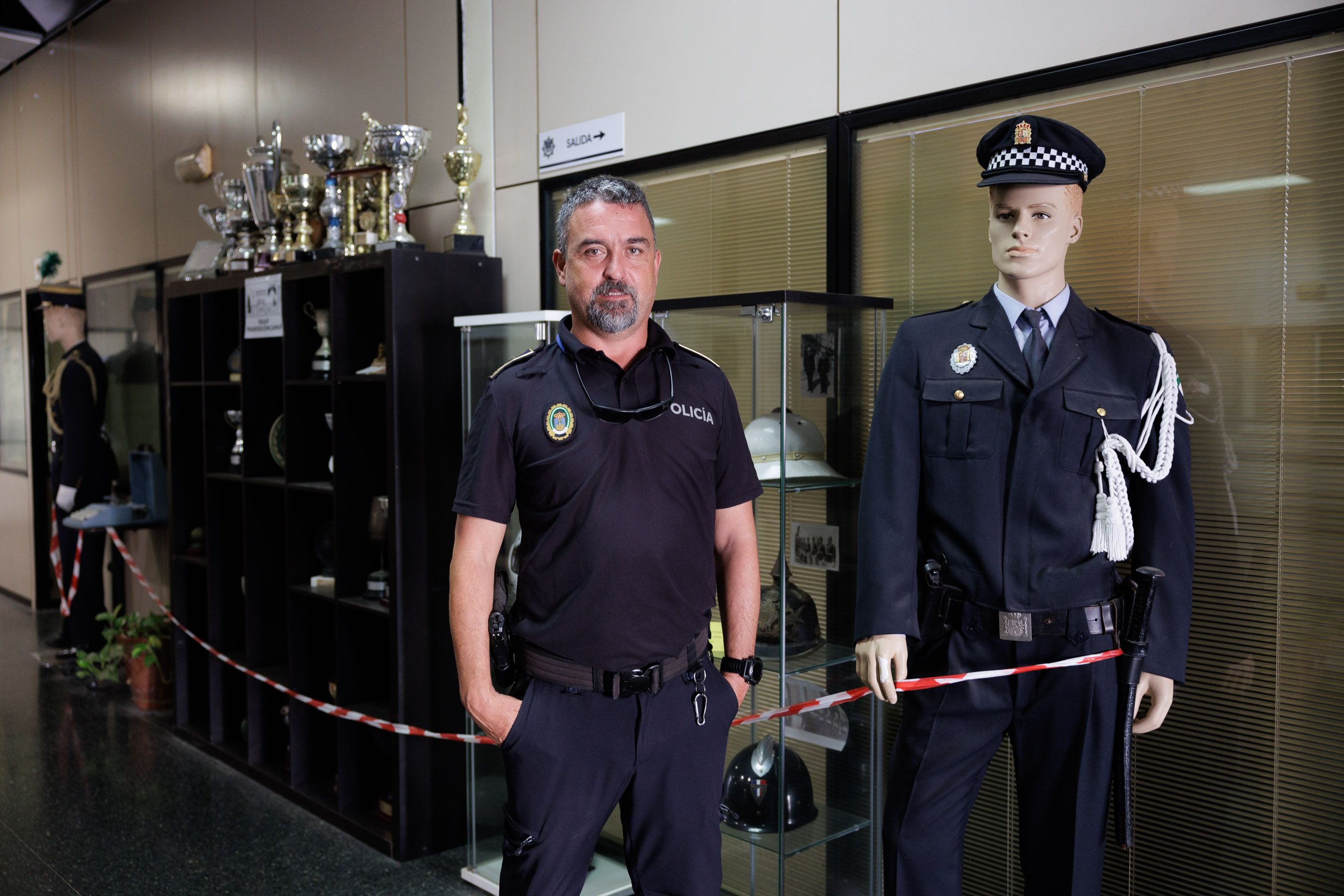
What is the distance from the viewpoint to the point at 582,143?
3.62 meters

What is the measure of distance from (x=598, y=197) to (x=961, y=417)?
2.64ft

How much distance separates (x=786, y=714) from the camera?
8.48 feet

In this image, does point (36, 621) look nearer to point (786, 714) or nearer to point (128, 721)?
point (128, 721)

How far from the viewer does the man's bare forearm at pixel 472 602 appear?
80.4 inches

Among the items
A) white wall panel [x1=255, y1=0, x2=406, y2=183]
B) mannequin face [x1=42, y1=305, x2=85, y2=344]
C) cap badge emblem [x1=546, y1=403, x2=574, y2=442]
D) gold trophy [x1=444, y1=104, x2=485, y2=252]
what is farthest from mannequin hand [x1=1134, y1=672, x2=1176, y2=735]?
mannequin face [x1=42, y1=305, x2=85, y2=344]

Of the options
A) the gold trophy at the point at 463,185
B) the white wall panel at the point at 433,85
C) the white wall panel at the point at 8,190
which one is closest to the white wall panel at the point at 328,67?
the white wall panel at the point at 433,85

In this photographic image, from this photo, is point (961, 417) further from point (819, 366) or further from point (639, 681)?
point (639, 681)

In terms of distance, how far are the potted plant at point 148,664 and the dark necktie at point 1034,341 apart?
4.64m

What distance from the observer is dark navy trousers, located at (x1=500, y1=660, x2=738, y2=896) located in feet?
6.50

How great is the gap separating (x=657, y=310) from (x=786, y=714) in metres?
1.06

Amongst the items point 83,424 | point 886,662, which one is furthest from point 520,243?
point 83,424

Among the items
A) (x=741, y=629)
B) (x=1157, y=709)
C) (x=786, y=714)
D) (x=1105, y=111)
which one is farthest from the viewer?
(x=786, y=714)

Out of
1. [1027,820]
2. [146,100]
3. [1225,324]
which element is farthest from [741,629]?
[146,100]

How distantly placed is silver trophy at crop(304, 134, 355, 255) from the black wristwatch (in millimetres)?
2571
